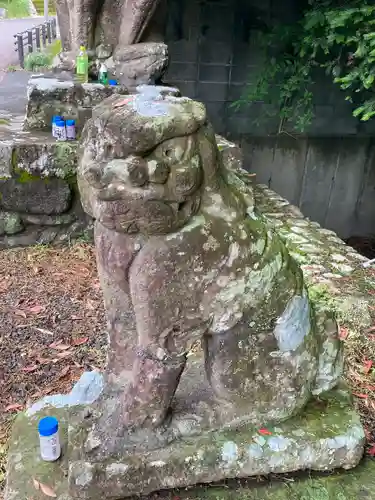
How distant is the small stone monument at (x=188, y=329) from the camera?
1367mm

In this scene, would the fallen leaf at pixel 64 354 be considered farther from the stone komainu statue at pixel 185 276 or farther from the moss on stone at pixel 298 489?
the moss on stone at pixel 298 489

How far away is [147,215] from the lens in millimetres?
1379

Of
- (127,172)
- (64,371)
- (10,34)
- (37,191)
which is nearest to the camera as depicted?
(127,172)

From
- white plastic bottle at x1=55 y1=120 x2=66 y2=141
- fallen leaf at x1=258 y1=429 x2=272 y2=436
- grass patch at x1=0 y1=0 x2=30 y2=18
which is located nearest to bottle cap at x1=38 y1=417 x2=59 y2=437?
fallen leaf at x1=258 y1=429 x2=272 y2=436

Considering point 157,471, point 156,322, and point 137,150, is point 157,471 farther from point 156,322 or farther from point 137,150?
point 137,150

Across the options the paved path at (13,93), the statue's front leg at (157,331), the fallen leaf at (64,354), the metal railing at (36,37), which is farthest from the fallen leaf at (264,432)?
the metal railing at (36,37)

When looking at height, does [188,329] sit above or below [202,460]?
above

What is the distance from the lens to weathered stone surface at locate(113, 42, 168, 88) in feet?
15.3

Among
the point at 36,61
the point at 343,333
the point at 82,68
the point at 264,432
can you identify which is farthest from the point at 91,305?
the point at 36,61

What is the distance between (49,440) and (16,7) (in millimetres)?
16038

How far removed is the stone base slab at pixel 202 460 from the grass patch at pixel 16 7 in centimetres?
1525

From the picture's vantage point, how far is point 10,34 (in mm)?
12367

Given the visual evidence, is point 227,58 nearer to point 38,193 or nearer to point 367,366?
point 38,193

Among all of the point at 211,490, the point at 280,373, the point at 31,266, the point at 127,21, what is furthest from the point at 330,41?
the point at 211,490
